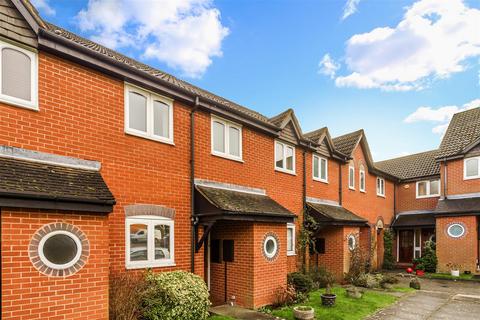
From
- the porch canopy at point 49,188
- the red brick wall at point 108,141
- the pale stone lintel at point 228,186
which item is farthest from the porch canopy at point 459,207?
the porch canopy at point 49,188

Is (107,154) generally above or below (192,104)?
below

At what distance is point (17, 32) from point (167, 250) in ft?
19.9

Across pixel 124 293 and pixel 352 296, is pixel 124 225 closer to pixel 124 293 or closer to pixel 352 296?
pixel 124 293

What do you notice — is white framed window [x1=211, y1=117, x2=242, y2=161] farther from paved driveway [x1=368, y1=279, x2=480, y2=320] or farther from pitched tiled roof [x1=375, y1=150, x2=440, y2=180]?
pitched tiled roof [x1=375, y1=150, x2=440, y2=180]

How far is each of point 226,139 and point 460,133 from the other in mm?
18168

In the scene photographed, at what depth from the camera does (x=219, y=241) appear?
1076cm

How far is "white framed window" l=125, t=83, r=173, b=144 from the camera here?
8548mm

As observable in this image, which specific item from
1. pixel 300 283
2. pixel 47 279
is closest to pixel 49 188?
pixel 47 279

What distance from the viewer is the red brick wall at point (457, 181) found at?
19281mm

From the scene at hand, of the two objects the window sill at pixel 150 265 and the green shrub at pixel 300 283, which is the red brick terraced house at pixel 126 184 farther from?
the green shrub at pixel 300 283

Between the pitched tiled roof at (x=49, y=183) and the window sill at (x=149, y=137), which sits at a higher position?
the window sill at (x=149, y=137)

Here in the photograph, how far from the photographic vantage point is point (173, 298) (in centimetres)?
726

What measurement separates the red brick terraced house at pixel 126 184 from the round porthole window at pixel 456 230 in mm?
7179

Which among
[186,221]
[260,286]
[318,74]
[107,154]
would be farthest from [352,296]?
[318,74]
